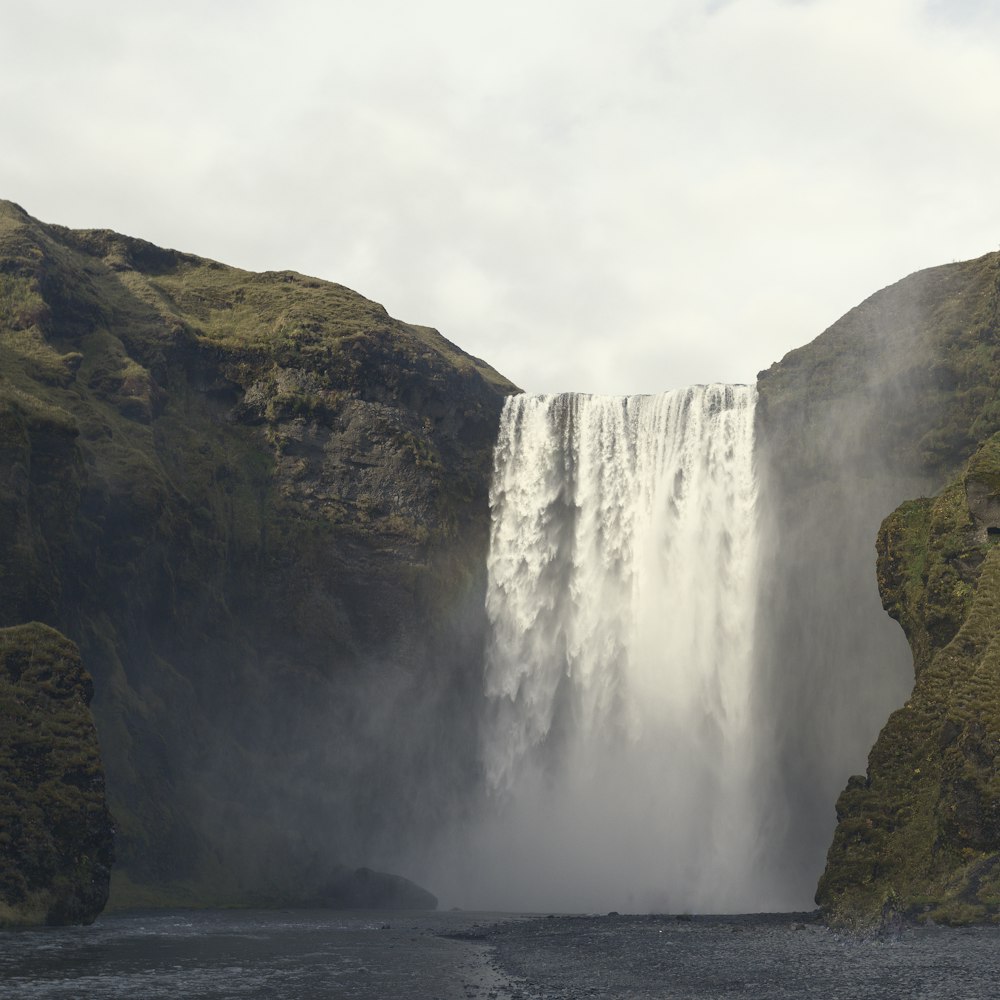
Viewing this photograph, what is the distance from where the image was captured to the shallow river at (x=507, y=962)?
92.2 ft

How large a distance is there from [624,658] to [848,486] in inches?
698

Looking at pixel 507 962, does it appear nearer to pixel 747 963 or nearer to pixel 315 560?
pixel 747 963

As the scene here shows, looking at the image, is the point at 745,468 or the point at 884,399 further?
the point at 745,468

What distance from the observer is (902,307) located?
2963 inches

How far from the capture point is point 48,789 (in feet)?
160

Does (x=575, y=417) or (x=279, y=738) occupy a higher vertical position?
(x=575, y=417)

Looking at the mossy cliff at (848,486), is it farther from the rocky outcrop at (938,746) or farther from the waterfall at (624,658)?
the rocky outcrop at (938,746)

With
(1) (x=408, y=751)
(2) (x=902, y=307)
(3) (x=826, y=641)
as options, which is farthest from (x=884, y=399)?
(1) (x=408, y=751)

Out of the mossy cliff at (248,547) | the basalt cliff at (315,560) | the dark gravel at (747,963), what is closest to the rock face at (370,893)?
the basalt cliff at (315,560)

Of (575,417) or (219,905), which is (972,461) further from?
(219,905)

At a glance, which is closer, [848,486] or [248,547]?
[848,486]

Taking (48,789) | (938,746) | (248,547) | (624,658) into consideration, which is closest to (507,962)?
(938,746)

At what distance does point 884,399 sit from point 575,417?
2204cm

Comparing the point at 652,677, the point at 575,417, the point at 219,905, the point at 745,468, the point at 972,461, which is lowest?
the point at 219,905
